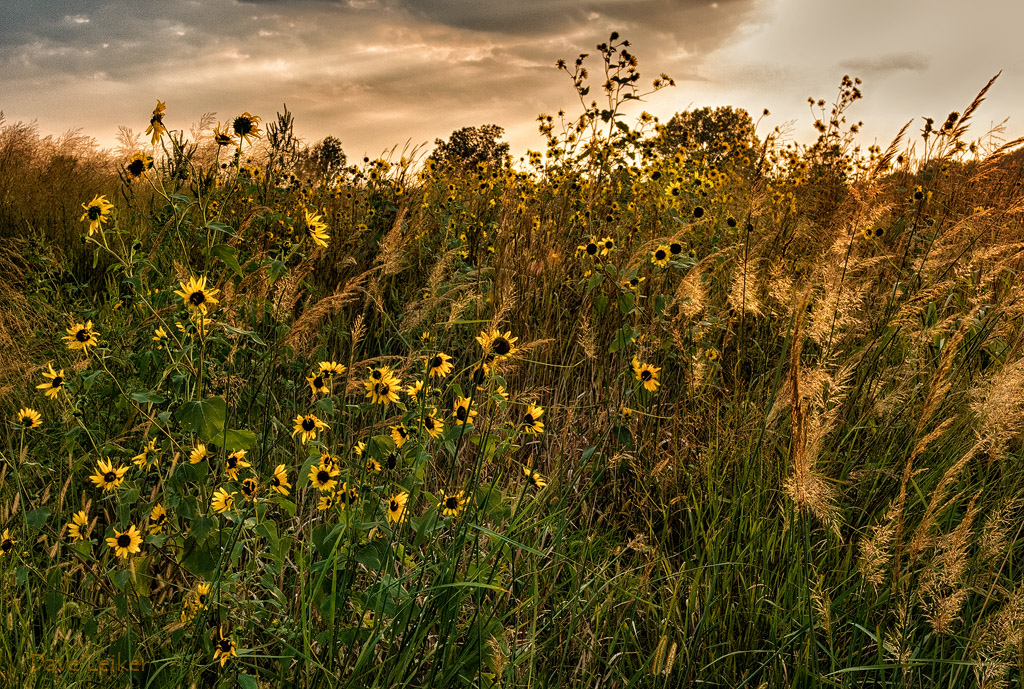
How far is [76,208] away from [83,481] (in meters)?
4.69

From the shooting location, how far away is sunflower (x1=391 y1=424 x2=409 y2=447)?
1566 millimetres

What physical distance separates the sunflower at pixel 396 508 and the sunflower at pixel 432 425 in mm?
162

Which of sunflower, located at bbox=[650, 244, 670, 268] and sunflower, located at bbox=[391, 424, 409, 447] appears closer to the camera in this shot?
sunflower, located at bbox=[391, 424, 409, 447]

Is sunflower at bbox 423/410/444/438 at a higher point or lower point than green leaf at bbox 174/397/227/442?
lower

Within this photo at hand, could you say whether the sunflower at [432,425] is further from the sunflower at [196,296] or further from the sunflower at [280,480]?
the sunflower at [196,296]

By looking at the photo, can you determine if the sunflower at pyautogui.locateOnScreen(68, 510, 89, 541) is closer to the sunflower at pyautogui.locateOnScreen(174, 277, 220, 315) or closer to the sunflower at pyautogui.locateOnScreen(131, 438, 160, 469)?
the sunflower at pyautogui.locateOnScreen(131, 438, 160, 469)

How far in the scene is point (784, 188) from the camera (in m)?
6.21

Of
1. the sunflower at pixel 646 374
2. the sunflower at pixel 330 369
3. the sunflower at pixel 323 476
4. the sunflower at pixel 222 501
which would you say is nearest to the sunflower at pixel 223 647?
the sunflower at pixel 222 501

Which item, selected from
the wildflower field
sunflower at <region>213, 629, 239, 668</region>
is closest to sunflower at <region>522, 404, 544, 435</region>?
the wildflower field

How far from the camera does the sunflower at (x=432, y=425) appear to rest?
4.99 ft

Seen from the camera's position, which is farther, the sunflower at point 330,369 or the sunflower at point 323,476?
the sunflower at point 330,369

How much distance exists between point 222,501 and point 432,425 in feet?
1.59

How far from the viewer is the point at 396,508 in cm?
147

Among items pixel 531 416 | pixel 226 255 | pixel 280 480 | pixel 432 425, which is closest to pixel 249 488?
pixel 280 480
